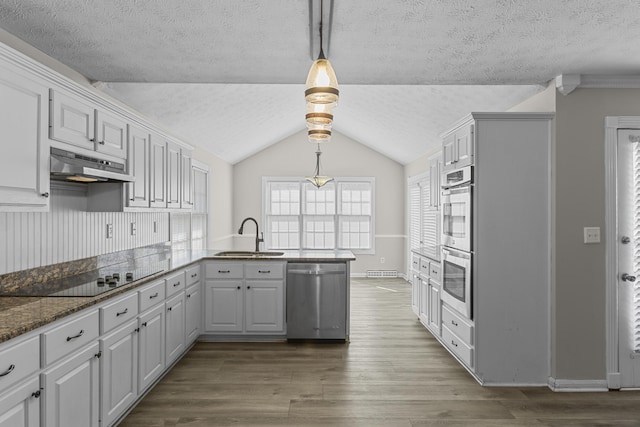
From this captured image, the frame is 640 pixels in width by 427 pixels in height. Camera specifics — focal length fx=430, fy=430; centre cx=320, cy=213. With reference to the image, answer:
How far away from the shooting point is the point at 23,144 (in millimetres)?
2184

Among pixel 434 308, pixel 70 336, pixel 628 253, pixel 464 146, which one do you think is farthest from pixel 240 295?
pixel 628 253

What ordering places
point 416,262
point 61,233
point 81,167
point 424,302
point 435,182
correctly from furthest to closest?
point 435,182
point 416,262
point 424,302
point 61,233
point 81,167

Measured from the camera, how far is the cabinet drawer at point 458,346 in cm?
360

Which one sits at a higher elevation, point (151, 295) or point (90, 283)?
point (90, 283)

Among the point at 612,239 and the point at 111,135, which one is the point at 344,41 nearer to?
the point at 111,135

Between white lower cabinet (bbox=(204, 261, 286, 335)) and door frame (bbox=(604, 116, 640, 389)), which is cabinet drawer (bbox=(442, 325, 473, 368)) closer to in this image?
door frame (bbox=(604, 116, 640, 389))

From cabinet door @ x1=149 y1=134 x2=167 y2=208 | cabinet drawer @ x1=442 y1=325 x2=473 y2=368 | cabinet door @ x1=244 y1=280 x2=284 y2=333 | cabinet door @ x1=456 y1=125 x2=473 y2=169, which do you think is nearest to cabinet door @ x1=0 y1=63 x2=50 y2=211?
cabinet door @ x1=149 y1=134 x2=167 y2=208

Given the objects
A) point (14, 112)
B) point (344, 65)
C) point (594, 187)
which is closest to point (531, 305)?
point (594, 187)

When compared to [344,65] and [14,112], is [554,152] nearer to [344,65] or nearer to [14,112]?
[344,65]

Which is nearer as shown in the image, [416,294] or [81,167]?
[81,167]

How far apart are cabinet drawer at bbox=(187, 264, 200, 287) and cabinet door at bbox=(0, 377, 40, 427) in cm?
221

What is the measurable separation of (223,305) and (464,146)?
2.85 metres

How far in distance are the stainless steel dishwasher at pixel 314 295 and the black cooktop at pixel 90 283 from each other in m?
1.41

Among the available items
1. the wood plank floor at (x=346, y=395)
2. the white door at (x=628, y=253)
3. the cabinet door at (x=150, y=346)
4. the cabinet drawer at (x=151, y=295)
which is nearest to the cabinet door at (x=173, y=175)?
the cabinet drawer at (x=151, y=295)
